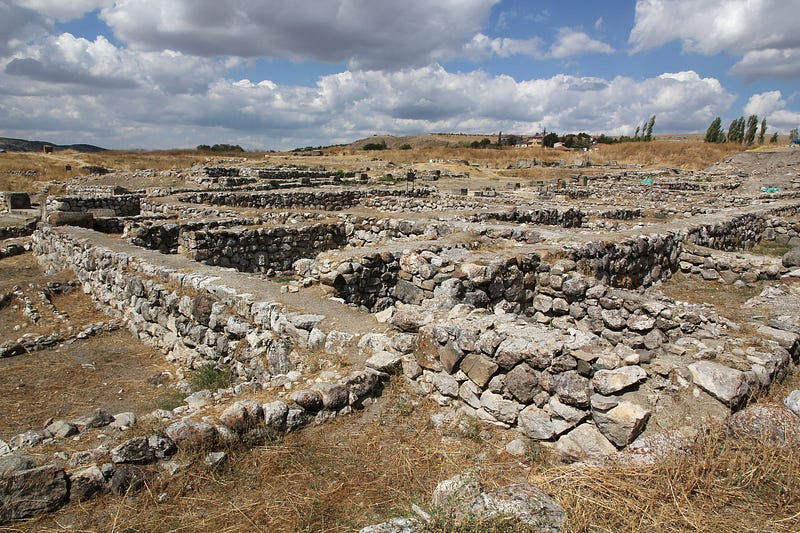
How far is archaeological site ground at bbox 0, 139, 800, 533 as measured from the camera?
2.98 m

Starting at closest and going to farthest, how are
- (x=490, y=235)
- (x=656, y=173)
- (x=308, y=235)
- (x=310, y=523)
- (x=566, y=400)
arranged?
(x=310, y=523), (x=566, y=400), (x=490, y=235), (x=308, y=235), (x=656, y=173)

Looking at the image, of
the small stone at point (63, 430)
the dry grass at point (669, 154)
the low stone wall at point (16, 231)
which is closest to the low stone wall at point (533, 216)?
the small stone at point (63, 430)

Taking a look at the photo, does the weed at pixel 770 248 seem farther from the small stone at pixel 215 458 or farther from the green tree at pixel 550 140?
the green tree at pixel 550 140

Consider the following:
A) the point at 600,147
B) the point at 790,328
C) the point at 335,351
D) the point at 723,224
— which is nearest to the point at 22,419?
the point at 335,351

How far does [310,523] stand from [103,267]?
29.1 feet

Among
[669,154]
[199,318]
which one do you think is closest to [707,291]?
[199,318]

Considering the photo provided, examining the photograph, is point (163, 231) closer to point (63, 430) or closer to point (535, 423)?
point (63, 430)

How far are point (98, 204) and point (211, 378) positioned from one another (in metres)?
15.3

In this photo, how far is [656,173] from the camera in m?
36.1

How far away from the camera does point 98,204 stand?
58.0 feet

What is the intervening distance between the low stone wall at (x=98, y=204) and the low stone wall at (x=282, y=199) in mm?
2463

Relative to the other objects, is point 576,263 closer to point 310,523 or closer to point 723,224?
point 310,523

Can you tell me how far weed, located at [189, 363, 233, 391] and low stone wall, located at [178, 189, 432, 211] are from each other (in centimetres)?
1238

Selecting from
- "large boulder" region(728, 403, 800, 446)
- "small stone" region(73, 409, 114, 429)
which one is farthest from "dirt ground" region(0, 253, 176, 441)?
"large boulder" region(728, 403, 800, 446)
